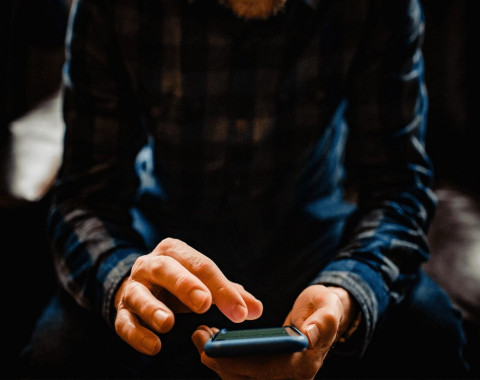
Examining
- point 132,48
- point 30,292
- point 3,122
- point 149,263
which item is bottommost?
point 30,292

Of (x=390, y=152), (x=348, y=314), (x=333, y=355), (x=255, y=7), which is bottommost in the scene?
(x=333, y=355)

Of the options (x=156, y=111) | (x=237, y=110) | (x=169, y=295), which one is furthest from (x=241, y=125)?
(x=169, y=295)

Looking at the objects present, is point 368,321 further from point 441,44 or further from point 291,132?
point 441,44

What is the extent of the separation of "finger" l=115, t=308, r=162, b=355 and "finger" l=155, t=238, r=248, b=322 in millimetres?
68

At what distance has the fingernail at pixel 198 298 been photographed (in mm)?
372

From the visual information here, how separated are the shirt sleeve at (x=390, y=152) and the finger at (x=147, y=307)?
11.8 inches

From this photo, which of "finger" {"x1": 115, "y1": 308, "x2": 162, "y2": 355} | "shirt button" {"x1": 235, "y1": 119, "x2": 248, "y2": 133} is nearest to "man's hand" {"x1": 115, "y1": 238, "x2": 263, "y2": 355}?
"finger" {"x1": 115, "y1": 308, "x2": 162, "y2": 355}

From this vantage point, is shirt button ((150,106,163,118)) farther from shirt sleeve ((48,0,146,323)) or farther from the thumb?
the thumb

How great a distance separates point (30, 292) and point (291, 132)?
594 mm

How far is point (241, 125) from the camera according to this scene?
0.72 meters

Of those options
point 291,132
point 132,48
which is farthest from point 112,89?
point 291,132

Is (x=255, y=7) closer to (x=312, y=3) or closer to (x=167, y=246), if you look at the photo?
(x=312, y=3)

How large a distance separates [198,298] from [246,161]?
399mm

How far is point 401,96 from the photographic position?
0.72 metres
